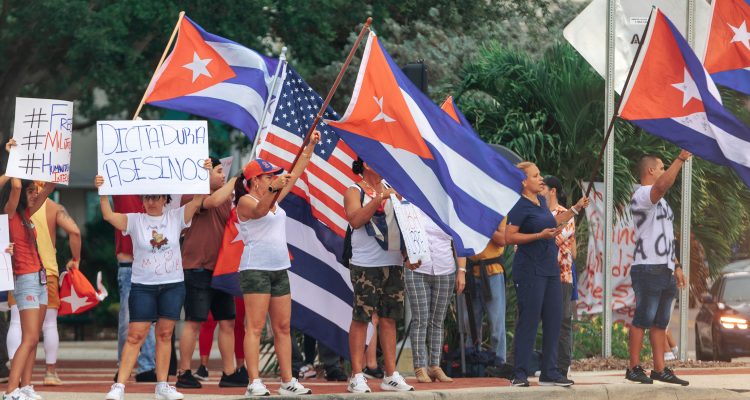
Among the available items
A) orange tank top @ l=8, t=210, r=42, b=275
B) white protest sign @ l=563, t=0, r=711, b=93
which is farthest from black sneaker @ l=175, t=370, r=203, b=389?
white protest sign @ l=563, t=0, r=711, b=93

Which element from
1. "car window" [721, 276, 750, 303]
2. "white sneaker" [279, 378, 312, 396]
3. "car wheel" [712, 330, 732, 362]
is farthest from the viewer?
"car window" [721, 276, 750, 303]


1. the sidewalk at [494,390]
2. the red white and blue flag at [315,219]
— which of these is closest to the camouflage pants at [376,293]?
the sidewalk at [494,390]

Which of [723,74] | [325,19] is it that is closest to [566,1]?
[325,19]

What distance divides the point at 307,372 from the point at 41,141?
12.1 ft

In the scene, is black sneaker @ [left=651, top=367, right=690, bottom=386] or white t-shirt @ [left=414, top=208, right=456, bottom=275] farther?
black sneaker @ [left=651, top=367, right=690, bottom=386]

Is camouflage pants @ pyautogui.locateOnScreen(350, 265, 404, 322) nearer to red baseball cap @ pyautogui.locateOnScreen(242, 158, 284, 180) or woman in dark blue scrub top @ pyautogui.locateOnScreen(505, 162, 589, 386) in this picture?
woman in dark blue scrub top @ pyautogui.locateOnScreen(505, 162, 589, 386)

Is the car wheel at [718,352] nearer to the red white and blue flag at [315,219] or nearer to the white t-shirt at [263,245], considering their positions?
the red white and blue flag at [315,219]

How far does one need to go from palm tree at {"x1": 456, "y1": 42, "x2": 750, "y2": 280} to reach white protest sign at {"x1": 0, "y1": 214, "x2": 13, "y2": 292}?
7638 millimetres

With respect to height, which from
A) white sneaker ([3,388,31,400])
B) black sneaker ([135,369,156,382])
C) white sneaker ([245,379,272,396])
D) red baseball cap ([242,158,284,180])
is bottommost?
white sneaker ([3,388,31,400])

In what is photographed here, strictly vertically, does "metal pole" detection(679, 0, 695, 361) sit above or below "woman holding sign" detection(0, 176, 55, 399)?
above

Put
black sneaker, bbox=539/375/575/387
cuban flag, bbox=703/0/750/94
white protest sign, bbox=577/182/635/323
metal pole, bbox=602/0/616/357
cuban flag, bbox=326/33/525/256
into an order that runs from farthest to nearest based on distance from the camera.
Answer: white protest sign, bbox=577/182/635/323 → metal pole, bbox=602/0/616/357 → cuban flag, bbox=703/0/750/94 → black sneaker, bbox=539/375/575/387 → cuban flag, bbox=326/33/525/256

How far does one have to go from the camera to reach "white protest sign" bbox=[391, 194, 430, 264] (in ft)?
39.7

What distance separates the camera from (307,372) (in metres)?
13.9

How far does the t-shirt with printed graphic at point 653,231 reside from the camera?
1277cm
